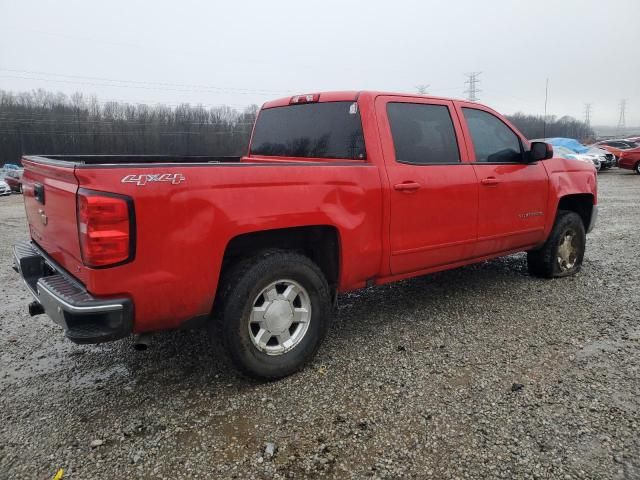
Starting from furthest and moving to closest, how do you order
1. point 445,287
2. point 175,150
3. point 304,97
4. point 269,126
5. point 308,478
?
point 175,150
point 445,287
point 269,126
point 304,97
point 308,478

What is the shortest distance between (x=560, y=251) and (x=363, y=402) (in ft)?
12.0

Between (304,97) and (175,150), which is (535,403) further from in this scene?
(175,150)

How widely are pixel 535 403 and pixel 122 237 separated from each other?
2586 millimetres

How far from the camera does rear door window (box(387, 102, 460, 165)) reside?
12.7ft

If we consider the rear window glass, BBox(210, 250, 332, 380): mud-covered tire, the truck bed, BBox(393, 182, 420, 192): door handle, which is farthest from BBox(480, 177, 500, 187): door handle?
the truck bed

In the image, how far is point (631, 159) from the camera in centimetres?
2297

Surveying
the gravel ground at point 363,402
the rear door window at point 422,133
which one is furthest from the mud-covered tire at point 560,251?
the rear door window at point 422,133

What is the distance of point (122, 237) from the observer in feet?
8.29

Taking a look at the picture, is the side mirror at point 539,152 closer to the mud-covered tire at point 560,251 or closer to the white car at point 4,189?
the mud-covered tire at point 560,251

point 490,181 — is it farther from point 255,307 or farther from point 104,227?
point 104,227

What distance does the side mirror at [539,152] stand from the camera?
4730mm

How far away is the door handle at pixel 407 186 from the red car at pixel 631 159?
77.7ft

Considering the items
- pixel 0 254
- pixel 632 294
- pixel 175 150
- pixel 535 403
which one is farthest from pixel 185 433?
pixel 175 150

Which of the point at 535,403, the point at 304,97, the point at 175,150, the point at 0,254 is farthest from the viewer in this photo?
the point at 175,150
